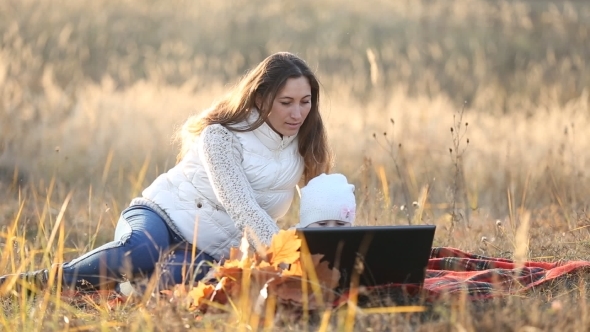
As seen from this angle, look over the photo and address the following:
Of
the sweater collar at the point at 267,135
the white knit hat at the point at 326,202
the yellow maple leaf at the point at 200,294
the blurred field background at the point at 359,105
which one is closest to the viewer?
the yellow maple leaf at the point at 200,294

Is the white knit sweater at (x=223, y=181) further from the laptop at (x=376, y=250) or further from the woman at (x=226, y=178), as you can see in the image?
the laptop at (x=376, y=250)

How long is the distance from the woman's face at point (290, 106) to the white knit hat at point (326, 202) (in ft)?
1.14

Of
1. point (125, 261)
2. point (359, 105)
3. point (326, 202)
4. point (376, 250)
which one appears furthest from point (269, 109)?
point (359, 105)

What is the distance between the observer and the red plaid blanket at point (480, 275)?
3.57 metres

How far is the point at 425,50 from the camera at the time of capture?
15516mm

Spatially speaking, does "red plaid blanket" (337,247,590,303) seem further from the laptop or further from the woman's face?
the woman's face

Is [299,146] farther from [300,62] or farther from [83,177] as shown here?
[83,177]

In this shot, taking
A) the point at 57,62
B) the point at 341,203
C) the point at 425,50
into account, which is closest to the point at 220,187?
the point at 341,203

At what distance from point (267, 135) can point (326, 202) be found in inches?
21.4

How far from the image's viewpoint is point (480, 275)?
3.99 m

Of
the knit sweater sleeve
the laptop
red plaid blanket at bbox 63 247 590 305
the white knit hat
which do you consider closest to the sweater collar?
the knit sweater sleeve

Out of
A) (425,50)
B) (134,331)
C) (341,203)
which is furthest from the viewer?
(425,50)

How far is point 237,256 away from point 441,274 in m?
1.13

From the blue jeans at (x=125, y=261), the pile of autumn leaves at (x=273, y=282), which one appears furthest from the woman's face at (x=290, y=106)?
Answer: the pile of autumn leaves at (x=273, y=282)
